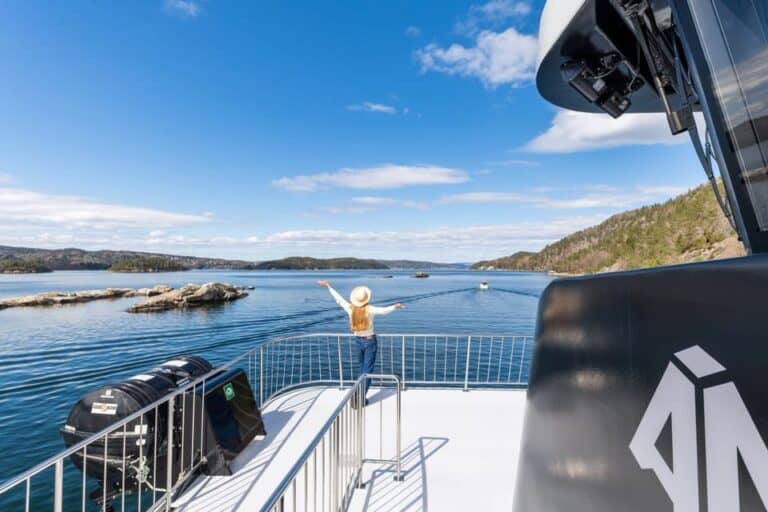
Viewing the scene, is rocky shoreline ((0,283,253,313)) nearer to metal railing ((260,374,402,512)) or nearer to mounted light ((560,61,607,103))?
metal railing ((260,374,402,512))

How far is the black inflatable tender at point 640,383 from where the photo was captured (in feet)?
2.39

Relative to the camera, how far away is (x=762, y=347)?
2.31ft

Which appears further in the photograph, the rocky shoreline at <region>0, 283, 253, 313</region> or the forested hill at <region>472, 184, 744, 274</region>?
the forested hill at <region>472, 184, 744, 274</region>

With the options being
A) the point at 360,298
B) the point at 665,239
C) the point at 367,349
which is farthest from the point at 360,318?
the point at 665,239

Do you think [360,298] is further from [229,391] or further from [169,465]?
[169,465]

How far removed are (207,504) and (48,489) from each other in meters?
6.91

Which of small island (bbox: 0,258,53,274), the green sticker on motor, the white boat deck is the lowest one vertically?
the white boat deck

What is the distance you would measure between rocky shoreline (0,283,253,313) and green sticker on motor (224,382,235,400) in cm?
3807

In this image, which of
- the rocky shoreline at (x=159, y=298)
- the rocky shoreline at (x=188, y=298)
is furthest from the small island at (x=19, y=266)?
the rocky shoreline at (x=188, y=298)

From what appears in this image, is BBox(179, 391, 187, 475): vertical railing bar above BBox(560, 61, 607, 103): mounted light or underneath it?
underneath

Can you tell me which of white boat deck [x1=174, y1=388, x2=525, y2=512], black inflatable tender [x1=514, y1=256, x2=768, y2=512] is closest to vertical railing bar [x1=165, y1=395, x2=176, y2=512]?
white boat deck [x1=174, y1=388, x2=525, y2=512]

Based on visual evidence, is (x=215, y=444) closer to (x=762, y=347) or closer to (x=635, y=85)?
(x=762, y=347)

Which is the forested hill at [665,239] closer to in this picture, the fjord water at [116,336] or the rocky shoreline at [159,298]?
the fjord water at [116,336]

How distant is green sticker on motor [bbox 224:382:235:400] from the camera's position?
165 inches
